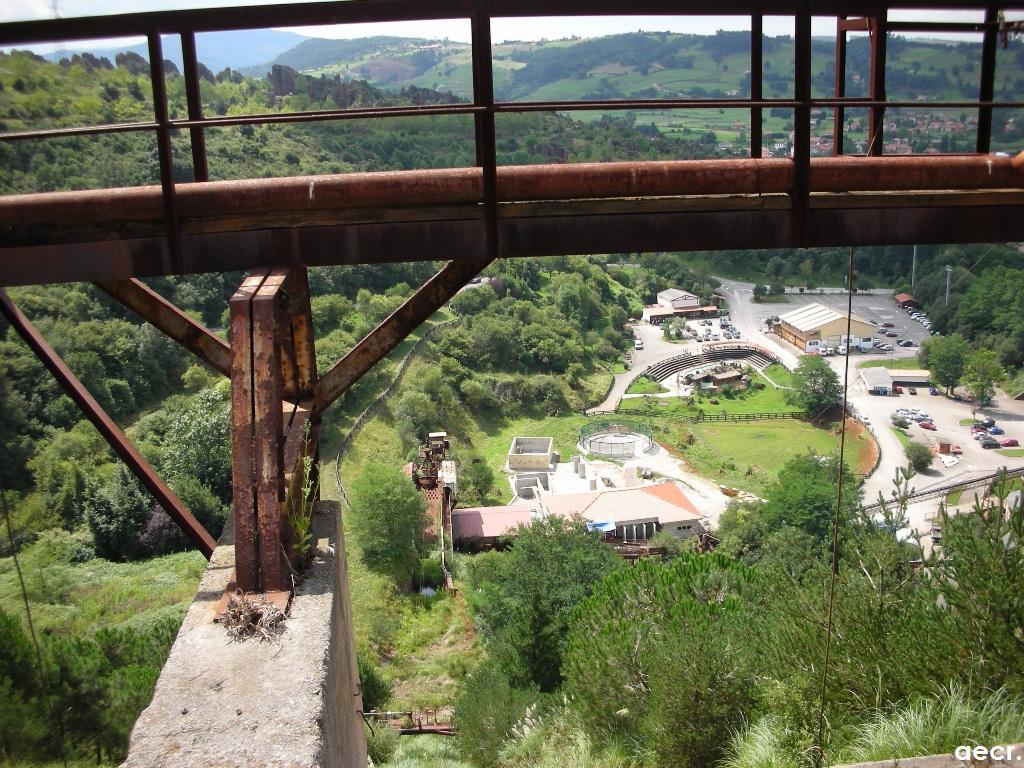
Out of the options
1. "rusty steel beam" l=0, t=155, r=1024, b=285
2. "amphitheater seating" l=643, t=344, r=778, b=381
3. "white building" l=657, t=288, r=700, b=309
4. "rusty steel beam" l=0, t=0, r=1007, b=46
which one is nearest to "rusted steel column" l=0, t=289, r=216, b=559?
"rusty steel beam" l=0, t=155, r=1024, b=285

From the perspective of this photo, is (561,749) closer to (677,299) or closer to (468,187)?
(468,187)

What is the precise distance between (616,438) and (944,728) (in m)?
40.9

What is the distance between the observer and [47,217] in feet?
12.1

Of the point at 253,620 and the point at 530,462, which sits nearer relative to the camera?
the point at 253,620

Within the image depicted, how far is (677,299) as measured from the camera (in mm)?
66625

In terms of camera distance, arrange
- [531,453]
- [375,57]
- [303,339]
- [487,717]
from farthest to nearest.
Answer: [375,57], [531,453], [487,717], [303,339]

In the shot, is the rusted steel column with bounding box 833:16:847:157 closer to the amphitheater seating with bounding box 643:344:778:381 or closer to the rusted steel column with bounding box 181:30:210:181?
the rusted steel column with bounding box 181:30:210:181

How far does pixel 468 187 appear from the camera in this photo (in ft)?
12.1

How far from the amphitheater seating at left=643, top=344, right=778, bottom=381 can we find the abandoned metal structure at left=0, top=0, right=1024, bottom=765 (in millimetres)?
51127

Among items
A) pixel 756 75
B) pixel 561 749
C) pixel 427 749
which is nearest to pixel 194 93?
pixel 756 75

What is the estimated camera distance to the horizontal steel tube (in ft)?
12.0

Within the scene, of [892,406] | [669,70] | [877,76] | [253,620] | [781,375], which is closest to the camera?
[253,620]

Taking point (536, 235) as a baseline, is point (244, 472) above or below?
below

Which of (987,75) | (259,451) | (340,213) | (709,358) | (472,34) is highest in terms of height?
(472,34)
